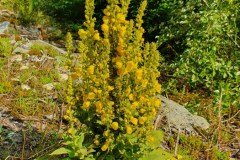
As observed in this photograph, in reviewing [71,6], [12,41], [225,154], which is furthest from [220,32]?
[71,6]

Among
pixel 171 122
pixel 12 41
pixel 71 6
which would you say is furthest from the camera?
pixel 71 6

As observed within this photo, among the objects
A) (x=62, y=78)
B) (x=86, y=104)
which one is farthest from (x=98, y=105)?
(x=62, y=78)

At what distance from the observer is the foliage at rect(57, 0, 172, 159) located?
2.61m

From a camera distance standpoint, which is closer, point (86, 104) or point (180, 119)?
point (86, 104)

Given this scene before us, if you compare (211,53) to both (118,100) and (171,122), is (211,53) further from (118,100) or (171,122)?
(118,100)

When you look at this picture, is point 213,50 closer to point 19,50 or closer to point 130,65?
point 19,50

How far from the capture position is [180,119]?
4336mm

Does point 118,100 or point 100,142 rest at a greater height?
point 118,100

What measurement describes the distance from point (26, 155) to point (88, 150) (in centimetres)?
98

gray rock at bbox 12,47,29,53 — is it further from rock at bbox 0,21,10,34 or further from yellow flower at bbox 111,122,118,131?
yellow flower at bbox 111,122,118,131

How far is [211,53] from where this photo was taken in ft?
17.4

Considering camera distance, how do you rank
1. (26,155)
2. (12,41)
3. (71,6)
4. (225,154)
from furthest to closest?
(71,6) → (12,41) → (225,154) → (26,155)

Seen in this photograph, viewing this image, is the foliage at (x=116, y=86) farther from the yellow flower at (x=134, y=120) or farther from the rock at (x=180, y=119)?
the rock at (x=180, y=119)

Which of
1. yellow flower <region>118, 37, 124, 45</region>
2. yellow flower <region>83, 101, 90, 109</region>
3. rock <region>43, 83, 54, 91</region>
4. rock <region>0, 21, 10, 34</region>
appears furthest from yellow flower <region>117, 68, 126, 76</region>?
rock <region>0, 21, 10, 34</region>
